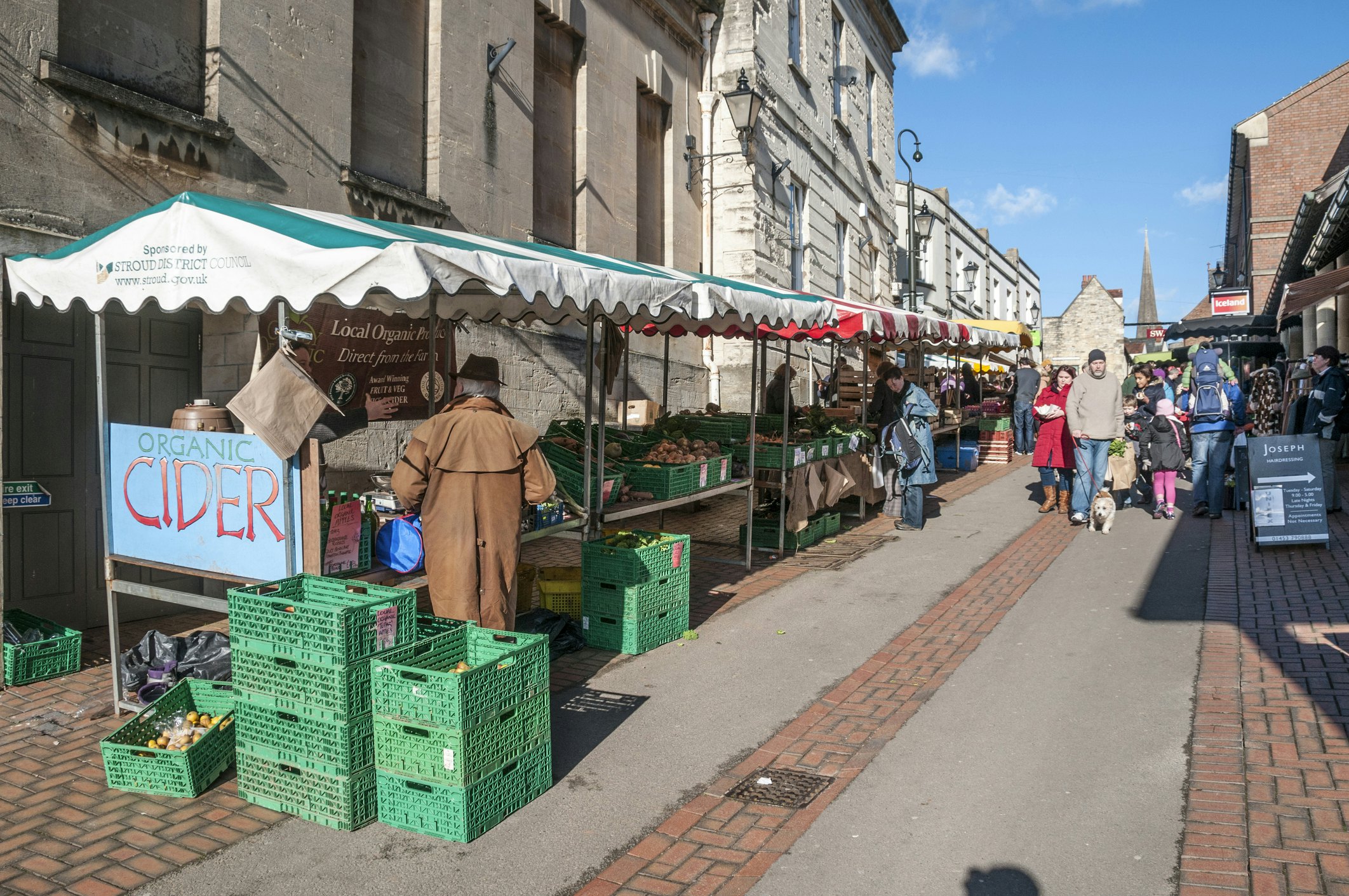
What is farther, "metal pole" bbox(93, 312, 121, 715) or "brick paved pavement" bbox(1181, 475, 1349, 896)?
"metal pole" bbox(93, 312, 121, 715)

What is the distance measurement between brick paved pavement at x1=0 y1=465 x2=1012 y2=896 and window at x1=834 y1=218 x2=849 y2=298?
1705 centimetres

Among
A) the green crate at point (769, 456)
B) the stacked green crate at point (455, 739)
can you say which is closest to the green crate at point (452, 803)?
the stacked green crate at point (455, 739)

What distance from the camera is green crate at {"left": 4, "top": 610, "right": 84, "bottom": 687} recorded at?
19.0 feet

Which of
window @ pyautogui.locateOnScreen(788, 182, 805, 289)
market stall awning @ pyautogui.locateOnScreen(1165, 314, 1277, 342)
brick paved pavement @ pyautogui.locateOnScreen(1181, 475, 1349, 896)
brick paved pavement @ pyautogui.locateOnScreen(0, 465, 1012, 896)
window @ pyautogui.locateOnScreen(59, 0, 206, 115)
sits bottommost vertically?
brick paved pavement @ pyautogui.locateOnScreen(0, 465, 1012, 896)

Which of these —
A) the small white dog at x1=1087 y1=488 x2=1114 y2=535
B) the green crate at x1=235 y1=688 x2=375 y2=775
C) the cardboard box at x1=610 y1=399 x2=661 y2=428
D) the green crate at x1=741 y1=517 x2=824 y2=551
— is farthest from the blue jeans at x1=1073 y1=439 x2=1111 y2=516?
the green crate at x1=235 y1=688 x2=375 y2=775

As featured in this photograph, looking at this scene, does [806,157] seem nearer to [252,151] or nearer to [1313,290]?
[1313,290]

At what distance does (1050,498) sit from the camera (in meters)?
12.8

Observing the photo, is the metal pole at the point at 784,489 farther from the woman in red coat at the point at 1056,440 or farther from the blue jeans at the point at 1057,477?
the blue jeans at the point at 1057,477

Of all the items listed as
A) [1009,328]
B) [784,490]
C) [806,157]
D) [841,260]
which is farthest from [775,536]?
[841,260]

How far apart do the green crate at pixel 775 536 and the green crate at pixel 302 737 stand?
253 inches

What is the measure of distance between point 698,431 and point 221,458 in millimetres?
6193

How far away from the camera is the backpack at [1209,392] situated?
1080 centimetres

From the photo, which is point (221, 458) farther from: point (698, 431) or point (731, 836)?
point (698, 431)

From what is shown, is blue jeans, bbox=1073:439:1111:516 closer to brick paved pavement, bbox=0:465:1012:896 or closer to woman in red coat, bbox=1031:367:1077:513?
woman in red coat, bbox=1031:367:1077:513
